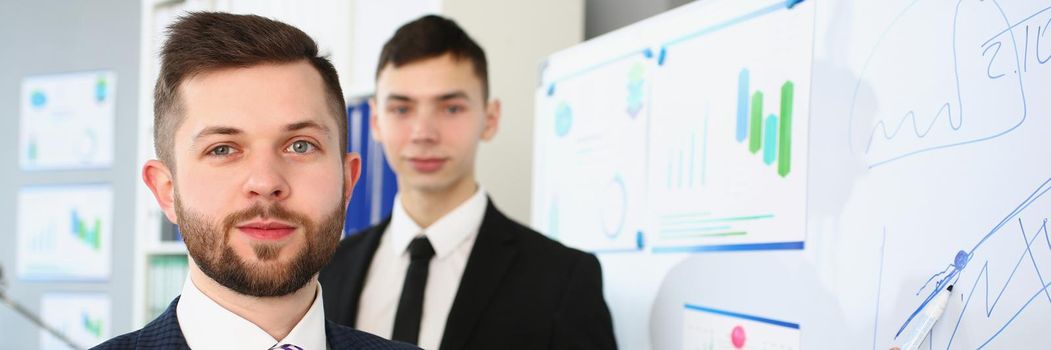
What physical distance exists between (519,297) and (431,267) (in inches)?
9.1

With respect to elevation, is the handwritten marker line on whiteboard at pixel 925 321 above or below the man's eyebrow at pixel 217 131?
below

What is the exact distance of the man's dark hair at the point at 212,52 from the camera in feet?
4.59

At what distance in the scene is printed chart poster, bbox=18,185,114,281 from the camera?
5.53 metres

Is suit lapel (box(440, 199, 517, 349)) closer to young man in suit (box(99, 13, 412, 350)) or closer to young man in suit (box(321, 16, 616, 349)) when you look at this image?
young man in suit (box(321, 16, 616, 349))

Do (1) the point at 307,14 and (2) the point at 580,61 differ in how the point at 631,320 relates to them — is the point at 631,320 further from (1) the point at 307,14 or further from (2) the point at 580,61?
(1) the point at 307,14

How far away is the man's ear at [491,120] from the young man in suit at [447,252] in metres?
0.02

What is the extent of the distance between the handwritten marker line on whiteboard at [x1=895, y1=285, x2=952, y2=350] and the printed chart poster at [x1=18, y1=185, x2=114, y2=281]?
15.7 feet

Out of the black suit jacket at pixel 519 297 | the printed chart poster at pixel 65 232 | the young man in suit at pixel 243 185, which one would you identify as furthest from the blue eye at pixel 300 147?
the printed chart poster at pixel 65 232

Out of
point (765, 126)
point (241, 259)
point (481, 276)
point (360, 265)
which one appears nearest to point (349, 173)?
point (241, 259)

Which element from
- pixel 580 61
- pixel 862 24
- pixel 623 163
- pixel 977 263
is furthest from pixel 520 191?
pixel 977 263

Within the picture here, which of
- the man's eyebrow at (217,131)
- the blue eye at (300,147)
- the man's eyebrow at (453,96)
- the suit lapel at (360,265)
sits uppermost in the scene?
the man's eyebrow at (453,96)

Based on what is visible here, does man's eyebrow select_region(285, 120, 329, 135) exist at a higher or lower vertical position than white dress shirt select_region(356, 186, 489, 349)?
higher

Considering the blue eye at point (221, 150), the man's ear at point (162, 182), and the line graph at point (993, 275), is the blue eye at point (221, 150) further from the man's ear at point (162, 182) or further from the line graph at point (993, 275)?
the line graph at point (993, 275)

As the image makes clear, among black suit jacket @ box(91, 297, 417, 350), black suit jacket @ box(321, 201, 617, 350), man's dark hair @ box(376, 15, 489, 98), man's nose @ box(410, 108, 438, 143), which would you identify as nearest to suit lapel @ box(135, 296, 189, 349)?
black suit jacket @ box(91, 297, 417, 350)
